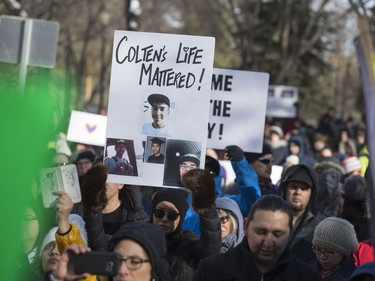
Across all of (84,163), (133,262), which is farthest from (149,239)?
(84,163)

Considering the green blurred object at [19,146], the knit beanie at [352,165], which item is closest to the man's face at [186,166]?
the green blurred object at [19,146]

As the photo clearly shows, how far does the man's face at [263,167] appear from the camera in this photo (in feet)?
31.1

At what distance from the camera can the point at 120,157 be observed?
281 inches

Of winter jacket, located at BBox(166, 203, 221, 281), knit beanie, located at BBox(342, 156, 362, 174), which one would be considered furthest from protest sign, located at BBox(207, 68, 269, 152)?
winter jacket, located at BBox(166, 203, 221, 281)

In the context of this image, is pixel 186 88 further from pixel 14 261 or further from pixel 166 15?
pixel 166 15

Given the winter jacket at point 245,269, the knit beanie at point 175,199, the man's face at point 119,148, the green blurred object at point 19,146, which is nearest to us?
the green blurred object at point 19,146

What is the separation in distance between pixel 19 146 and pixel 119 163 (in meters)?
3.58

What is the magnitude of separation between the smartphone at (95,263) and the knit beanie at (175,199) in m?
2.34

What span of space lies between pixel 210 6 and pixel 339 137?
26.5 feet

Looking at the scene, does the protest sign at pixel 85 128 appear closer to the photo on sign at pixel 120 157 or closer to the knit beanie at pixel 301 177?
the knit beanie at pixel 301 177

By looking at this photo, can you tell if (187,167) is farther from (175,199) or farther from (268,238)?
(268,238)

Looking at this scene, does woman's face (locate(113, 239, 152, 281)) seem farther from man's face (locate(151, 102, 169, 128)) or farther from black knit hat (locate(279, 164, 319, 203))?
black knit hat (locate(279, 164, 319, 203))

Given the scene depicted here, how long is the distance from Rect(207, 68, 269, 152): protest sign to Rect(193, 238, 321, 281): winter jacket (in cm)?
381

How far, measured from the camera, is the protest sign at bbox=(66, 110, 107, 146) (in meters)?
13.0
